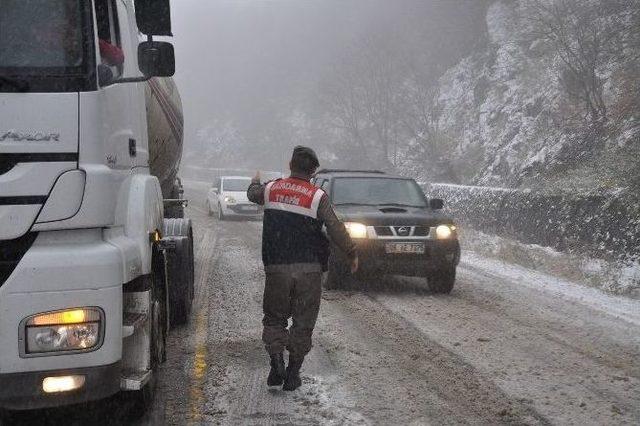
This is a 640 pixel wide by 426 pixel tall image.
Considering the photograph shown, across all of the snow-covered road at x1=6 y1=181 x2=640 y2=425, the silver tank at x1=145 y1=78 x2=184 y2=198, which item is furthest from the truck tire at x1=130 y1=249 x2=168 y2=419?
the silver tank at x1=145 y1=78 x2=184 y2=198

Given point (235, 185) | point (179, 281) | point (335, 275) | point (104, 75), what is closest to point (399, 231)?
point (335, 275)

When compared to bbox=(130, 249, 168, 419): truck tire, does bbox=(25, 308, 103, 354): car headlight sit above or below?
above

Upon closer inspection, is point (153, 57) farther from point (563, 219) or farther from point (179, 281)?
point (563, 219)

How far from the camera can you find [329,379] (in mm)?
5203

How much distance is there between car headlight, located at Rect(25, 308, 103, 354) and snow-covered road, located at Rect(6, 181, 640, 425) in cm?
129

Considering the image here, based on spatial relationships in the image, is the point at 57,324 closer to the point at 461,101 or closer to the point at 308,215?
the point at 308,215

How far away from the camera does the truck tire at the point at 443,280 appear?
888 cm

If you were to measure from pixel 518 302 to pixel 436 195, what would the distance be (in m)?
12.1

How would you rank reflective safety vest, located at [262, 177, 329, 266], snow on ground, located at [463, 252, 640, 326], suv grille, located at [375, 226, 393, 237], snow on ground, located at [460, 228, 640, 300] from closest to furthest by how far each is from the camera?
reflective safety vest, located at [262, 177, 329, 266]
snow on ground, located at [463, 252, 640, 326]
suv grille, located at [375, 226, 393, 237]
snow on ground, located at [460, 228, 640, 300]

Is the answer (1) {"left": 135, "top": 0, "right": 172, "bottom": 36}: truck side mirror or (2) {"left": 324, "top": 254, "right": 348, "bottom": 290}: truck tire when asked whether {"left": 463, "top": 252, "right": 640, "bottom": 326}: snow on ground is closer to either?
(2) {"left": 324, "top": 254, "right": 348, "bottom": 290}: truck tire

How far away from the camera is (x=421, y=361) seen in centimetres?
570

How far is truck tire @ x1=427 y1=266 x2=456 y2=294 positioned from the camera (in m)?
8.88

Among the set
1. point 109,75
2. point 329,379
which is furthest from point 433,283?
point 109,75

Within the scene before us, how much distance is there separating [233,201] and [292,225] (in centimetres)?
1674
